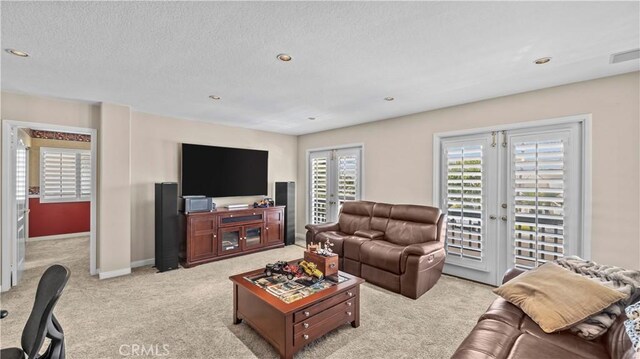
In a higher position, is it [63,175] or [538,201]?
[63,175]

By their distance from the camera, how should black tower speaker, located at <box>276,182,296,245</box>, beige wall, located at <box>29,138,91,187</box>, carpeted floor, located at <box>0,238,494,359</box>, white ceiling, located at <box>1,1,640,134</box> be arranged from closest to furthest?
white ceiling, located at <box>1,1,640,134</box> < carpeted floor, located at <box>0,238,494,359</box> < black tower speaker, located at <box>276,182,296,245</box> < beige wall, located at <box>29,138,91,187</box>

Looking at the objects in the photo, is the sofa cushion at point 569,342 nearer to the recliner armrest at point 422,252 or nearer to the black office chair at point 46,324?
the recliner armrest at point 422,252

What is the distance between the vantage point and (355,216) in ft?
15.1

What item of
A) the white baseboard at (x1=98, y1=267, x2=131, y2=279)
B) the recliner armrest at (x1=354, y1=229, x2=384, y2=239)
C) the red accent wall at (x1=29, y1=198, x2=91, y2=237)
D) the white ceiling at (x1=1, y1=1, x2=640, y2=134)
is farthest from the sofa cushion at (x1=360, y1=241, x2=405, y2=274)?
the red accent wall at (x1=29, y1=198, x2=91, y2=237)

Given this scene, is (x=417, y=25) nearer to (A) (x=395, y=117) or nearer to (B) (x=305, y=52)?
(B) (x=305, y=52)

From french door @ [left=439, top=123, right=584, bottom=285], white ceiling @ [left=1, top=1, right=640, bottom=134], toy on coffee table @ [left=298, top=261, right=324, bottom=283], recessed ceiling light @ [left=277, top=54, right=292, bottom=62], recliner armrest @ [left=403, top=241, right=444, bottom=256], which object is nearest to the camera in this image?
white ceiling @ [left=1, top=1, right=640, bottom=134]

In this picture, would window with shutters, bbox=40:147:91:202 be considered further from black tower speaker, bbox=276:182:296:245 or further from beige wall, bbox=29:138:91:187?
black tower speaker, bbox=276:182:296:245

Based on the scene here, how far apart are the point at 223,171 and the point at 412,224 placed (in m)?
3.36

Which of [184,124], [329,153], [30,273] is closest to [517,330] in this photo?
[329,153]

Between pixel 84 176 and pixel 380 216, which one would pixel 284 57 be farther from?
pixel 84 176

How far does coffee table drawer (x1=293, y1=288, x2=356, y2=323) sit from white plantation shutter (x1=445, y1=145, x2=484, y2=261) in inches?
81.4

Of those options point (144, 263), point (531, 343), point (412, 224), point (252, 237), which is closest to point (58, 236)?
point (144, 263)

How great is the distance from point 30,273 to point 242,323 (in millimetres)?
3596

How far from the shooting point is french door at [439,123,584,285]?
2.97 metres
